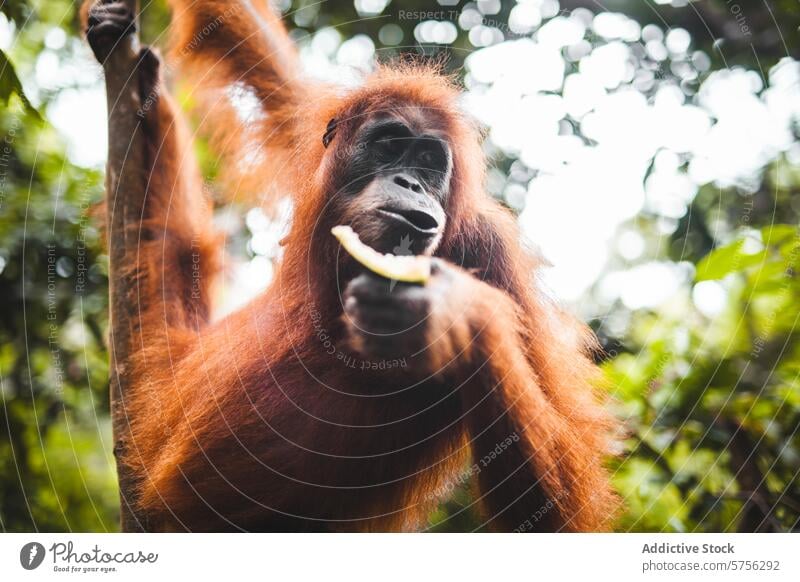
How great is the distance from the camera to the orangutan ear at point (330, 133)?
71.8 inches

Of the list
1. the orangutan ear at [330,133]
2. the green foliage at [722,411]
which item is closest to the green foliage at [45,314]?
the orangutan ear at [330,133]

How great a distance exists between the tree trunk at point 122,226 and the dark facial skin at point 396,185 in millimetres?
636

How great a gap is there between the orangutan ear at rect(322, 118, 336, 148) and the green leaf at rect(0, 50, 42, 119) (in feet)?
2.41

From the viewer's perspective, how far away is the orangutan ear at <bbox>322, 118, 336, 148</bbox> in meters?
1.82

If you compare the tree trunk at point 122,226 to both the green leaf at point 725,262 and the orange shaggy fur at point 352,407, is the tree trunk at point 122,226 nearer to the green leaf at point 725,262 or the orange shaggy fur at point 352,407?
the orange shaggy fur at point 352,407

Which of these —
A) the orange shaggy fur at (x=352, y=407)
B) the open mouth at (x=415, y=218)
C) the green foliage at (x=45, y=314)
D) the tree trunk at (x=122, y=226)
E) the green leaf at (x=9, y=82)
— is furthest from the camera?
the green foliage at (x=45, y=314)

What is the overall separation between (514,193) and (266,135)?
989 mm

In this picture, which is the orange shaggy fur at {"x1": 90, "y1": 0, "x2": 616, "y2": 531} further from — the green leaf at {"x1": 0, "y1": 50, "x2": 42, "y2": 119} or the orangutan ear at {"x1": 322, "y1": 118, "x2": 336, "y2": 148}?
the green leaf at {"x1": 0, "y1": 50, "x2": 42, "y2": 119}

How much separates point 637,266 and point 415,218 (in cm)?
99

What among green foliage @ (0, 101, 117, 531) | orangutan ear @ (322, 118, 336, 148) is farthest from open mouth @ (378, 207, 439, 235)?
green foliage @ (0, 101, 117, 531)

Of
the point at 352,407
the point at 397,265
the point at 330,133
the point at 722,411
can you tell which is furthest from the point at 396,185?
the point at 722,411

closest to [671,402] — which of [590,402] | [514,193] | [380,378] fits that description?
[590,402]

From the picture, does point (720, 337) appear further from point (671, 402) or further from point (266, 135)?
point (266, 135)
